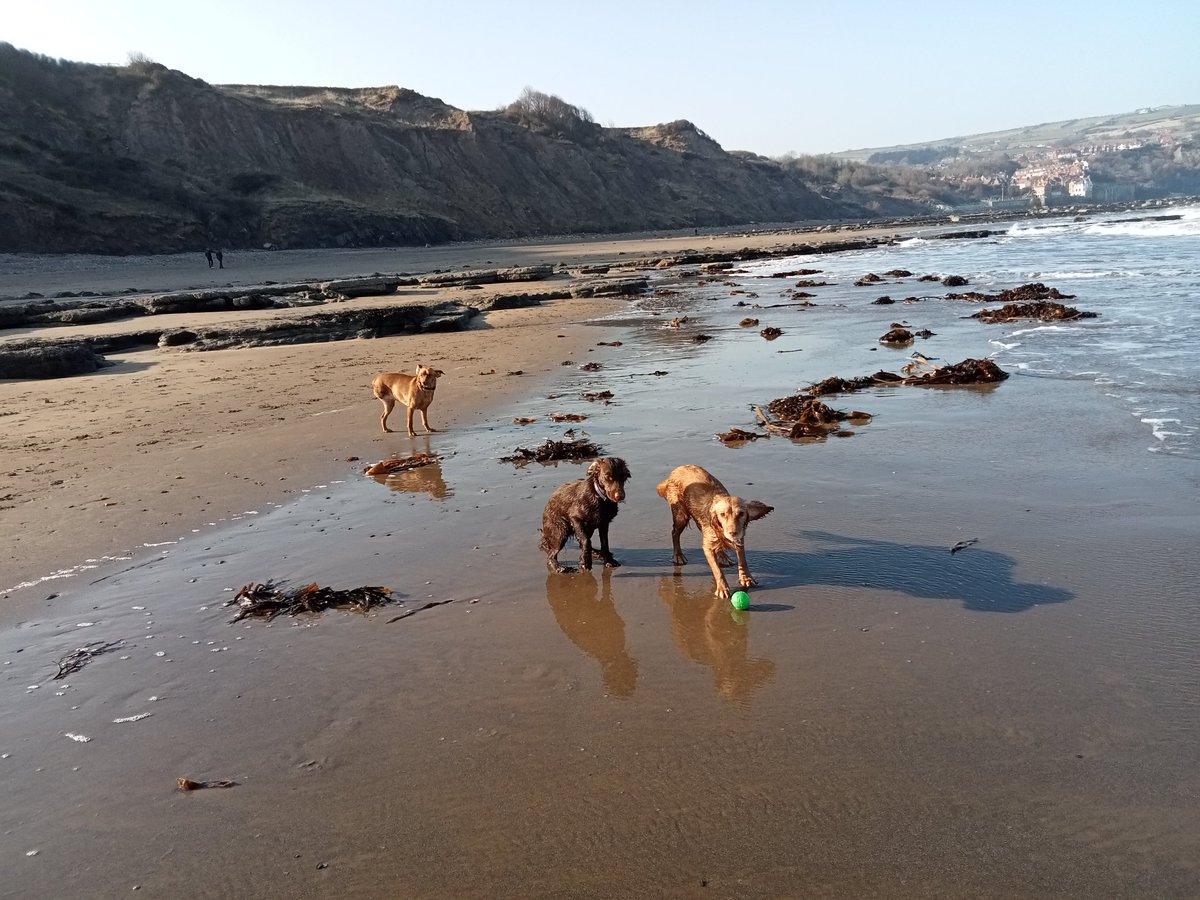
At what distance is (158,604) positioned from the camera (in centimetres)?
544

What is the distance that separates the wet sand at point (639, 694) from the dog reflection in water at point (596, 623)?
0.03m

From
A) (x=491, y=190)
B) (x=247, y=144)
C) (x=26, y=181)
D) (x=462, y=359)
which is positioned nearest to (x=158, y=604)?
(x=462, y=359)

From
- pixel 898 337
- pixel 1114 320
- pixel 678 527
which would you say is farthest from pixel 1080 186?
pixel 678 527

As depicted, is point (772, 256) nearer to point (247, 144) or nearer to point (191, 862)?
point (191, 862)

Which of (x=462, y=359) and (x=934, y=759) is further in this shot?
(x=462, y=359)

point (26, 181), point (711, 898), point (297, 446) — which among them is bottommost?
point (711, 898)

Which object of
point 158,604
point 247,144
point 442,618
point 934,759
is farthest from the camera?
point 247,144

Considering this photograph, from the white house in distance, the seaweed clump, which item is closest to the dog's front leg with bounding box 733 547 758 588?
Answer: the seaweed clump

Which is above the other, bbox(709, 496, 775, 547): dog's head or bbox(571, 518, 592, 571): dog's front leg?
bbox(709, 496, 775, 547): dog's head

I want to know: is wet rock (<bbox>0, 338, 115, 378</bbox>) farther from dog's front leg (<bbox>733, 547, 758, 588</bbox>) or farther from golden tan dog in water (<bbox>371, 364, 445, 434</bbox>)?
dog's front leg (<bbox>733, 547, 758, 588</bbox>)

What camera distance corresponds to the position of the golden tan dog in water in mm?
9836

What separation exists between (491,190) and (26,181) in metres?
46.5

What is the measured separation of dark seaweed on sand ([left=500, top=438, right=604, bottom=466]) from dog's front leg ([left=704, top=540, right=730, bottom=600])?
127 inches

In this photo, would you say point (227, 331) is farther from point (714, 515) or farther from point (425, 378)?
point (714, 515)
